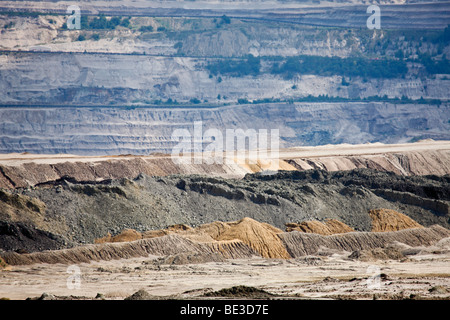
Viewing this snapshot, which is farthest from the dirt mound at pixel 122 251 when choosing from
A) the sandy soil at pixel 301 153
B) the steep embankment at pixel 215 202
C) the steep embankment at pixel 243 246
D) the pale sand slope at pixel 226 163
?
the sandy soil at pixel 301 153

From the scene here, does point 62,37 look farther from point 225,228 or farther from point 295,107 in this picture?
point 225,228

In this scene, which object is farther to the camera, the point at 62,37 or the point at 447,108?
the point at 62,37

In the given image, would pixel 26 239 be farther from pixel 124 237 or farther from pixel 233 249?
pixel 233 249

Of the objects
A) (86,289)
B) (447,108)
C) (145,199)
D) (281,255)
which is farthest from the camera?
(447,108)

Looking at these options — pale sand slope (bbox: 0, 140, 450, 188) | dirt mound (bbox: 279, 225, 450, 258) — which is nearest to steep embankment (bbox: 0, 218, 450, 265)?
dirt mound (bbox: 279, 225, 450, 258)

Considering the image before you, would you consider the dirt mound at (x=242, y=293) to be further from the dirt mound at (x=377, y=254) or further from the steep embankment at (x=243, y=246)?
the dirt mound at (x=377, y=254)

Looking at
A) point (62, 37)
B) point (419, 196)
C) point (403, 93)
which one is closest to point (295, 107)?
point (403, 93)

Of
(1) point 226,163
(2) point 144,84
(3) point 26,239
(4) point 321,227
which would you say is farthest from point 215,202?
(2) point 144,84

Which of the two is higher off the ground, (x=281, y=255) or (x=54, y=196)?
(x=54, y=196)
